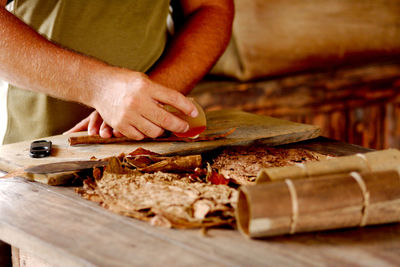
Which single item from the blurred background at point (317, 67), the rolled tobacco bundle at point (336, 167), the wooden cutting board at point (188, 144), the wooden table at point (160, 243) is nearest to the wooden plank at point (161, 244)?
the wooden table at point (160, 243)

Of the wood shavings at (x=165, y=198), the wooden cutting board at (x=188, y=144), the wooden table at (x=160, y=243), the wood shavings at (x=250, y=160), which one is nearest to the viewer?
the wooden table at (x=160, y=243)

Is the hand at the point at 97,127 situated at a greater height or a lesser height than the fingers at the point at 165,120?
lesser

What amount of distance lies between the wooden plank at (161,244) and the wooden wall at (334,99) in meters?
1.90

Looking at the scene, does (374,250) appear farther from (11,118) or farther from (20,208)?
(11,118)

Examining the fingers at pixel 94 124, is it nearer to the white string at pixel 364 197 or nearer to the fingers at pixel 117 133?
the fingers at pixel 117 133

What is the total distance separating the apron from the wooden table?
2.72 feet

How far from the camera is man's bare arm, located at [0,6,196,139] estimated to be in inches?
50.4

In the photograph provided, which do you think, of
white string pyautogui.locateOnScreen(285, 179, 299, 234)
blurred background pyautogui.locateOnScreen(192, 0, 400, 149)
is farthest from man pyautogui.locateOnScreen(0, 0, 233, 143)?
blurred background pyautogui.locateOnScreen(192, 0, 400, 149)

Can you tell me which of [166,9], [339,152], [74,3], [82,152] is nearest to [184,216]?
[82,152]

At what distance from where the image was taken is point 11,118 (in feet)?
5.79

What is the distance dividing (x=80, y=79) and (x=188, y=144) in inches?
13.7

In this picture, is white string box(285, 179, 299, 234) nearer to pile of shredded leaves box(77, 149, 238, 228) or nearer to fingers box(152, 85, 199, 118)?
pile of shredded leaves box(77, 149, 238, 228)

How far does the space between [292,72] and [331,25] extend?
0.38 meters

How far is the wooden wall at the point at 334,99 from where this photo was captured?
2.86 m
